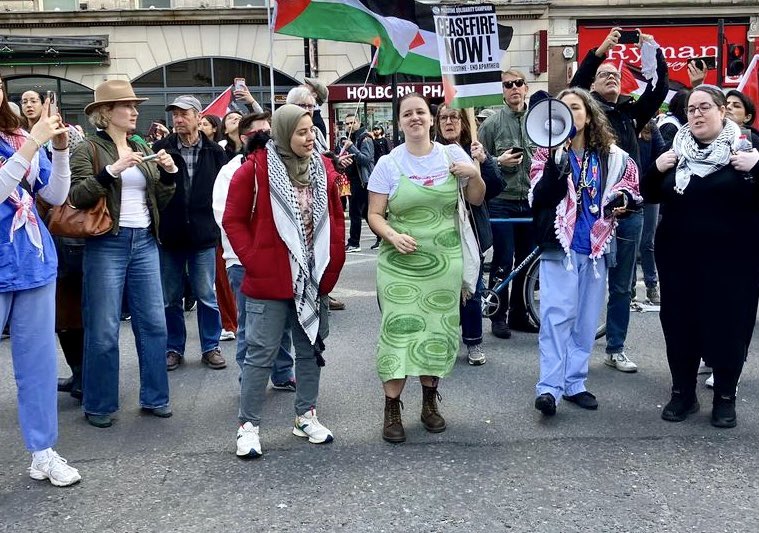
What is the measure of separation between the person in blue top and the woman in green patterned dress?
5.48 ft

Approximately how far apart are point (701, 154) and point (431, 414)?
6.83 feet

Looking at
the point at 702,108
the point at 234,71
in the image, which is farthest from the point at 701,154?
the point at 234,71

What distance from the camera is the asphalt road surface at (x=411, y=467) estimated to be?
11.7 ft

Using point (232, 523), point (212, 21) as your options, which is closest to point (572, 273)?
point (232, 523)

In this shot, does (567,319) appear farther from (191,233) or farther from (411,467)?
→ (191,233)

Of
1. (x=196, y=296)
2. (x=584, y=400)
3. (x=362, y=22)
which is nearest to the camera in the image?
(x=584, y=400)

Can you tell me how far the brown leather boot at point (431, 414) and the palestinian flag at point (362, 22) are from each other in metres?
4.09

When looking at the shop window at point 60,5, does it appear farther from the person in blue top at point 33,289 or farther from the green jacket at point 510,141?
the person in blue top at point 33,289

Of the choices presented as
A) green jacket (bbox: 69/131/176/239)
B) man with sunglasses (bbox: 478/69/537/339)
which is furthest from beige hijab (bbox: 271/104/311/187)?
man with sunglasses (bbox: 478/69/537/339)

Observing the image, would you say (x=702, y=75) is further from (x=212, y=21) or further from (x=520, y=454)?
(x=212, y=21)

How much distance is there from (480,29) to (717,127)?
166 cm

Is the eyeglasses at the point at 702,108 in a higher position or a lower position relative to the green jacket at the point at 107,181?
higher

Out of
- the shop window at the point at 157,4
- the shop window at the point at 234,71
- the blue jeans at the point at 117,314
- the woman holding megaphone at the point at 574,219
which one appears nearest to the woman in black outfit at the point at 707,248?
the woman holding megaphone at the point at 574,219

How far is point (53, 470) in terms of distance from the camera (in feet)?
13.1
